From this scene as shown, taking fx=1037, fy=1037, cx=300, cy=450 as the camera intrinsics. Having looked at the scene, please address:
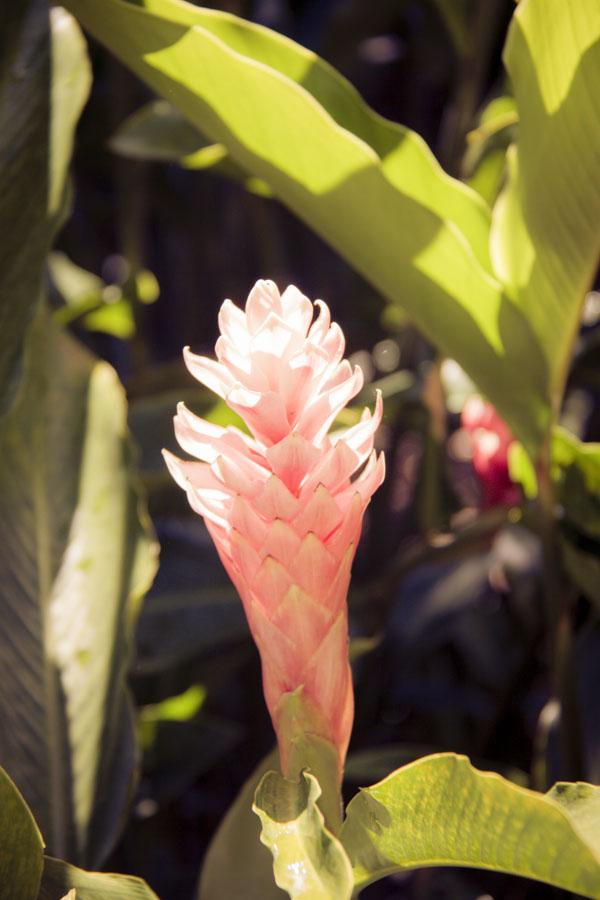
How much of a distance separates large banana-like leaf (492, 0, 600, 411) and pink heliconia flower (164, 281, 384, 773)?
0.75 feet

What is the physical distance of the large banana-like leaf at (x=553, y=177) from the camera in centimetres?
54

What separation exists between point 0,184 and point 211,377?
Answer: 311 mm

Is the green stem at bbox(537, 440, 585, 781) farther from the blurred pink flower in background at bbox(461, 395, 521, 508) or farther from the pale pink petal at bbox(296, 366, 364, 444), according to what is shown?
the pale pink petal at bbox(296, 366, 364, 444)

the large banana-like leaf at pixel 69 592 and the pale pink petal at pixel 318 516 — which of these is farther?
the large banana-like leaf at pixel 69 592

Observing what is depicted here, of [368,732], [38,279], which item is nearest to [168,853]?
[368,732]

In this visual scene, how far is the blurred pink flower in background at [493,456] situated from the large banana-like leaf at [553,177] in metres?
0.20

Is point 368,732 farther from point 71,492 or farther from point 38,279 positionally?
point 38,279

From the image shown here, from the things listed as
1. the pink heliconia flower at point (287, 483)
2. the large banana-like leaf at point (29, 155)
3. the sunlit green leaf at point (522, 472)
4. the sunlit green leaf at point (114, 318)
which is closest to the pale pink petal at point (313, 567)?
the pink heliconia flower at point (287, 483)

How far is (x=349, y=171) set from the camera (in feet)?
1.88

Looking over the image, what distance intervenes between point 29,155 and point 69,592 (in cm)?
28

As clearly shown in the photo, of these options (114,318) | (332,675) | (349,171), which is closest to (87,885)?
(332,675)

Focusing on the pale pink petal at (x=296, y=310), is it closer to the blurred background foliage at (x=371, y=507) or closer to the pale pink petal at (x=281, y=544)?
the pale pink petal at (x=281, y=544)

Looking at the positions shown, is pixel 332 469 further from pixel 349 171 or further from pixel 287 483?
pixel 349 171

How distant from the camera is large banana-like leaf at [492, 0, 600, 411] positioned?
1.77 ft
